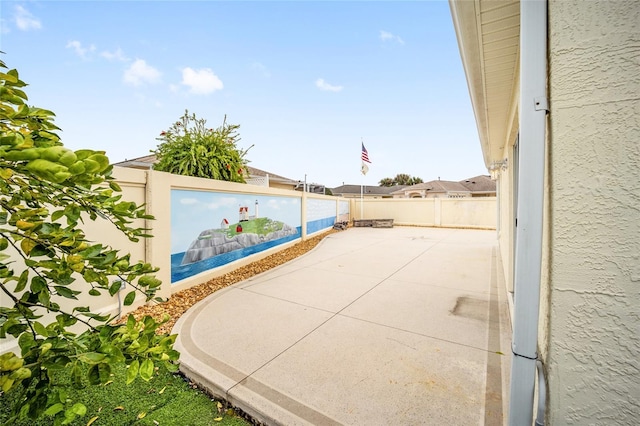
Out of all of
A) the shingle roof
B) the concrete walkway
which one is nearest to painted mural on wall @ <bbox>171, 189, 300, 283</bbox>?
the concrete walkway

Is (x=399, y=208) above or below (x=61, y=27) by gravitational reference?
below

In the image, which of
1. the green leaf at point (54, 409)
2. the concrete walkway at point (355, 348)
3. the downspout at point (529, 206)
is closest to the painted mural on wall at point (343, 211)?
the concrete walkway at point (355, 348)

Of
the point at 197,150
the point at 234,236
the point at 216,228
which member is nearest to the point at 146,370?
the point at 216,228

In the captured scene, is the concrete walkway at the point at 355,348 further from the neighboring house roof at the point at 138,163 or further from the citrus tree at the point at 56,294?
the neighboring house roof at the point at 138,163

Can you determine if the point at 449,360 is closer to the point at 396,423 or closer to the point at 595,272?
the point at 396,423

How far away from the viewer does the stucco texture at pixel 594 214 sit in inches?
38.4

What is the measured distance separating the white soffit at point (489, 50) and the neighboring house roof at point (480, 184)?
112 feet

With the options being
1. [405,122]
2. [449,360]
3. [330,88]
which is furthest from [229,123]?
[405,122]

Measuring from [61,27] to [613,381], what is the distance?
10821 mm

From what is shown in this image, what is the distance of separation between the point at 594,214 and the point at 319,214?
12.0 meters

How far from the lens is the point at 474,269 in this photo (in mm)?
6582

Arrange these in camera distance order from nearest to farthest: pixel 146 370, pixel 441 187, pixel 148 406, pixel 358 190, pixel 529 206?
pixel 146 370 < pixel 529 206 < pixel 148 406 < pixel 441 187 < pixel 358 190

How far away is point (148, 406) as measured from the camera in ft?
7.33

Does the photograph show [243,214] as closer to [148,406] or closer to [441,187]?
[148,406]
